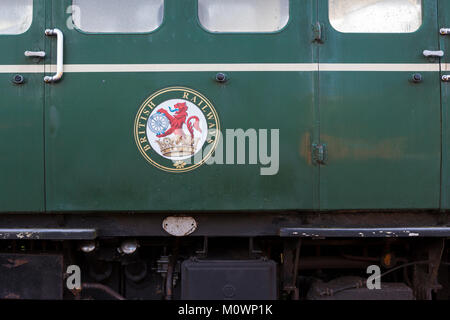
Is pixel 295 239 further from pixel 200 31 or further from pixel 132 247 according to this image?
pixel 200 31

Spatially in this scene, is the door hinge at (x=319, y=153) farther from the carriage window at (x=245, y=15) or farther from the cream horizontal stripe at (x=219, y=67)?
the carriage window at (x=245, y=15)

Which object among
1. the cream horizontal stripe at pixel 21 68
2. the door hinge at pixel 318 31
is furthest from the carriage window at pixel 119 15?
the door hinge at pixel 318 31

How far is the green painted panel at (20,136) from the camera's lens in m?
2.91

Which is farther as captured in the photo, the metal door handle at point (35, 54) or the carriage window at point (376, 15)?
the carriage window at point (376, 15)

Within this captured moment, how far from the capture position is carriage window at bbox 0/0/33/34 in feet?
9.77

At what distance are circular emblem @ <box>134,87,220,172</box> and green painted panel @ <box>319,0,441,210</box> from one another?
86 centimetres

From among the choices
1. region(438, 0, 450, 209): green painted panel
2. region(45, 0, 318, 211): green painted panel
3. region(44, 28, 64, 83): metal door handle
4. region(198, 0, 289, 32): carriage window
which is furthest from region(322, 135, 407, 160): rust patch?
region(44, 28, 64, 83): metal door handle

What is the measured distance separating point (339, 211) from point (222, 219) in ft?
2.89

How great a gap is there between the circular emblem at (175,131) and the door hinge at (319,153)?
71 centimetres

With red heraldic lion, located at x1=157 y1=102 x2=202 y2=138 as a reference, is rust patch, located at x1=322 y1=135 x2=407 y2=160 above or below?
below

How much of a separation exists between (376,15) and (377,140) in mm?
940

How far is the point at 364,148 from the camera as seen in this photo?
2930 mm

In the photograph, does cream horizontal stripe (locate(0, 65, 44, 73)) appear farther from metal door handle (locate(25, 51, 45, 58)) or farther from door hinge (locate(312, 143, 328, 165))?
door hinge (locate(312, 143, 328, 165))
